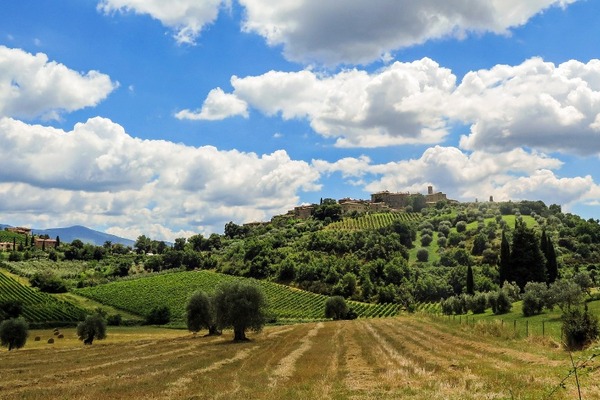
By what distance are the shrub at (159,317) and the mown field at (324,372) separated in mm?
73868

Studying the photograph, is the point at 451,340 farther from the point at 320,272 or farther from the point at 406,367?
the point at 320,272

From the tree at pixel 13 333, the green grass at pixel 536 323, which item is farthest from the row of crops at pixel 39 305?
the green grass at pixel 536 323

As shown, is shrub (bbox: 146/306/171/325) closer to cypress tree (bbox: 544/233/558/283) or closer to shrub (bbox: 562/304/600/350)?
cypress tree (bbox: 544/233/558/283)

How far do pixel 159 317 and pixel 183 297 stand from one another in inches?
1083

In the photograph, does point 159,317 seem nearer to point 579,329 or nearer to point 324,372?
point 324,372

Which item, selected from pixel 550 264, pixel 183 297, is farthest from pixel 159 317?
pixel 550 264

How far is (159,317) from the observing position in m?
130

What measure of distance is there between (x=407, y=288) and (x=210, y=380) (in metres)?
147

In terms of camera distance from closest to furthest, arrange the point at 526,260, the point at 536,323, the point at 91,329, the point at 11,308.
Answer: the point at 536,323 < the point at 91,329 < the point at 526,260 < the point at 11,308

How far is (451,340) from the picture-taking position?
50188mm

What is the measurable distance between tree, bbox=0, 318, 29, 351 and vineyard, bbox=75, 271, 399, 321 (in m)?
52.3

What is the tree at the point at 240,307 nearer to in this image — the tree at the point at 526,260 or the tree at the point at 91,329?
the tree at the point at 91,329

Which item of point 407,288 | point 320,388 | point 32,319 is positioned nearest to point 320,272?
point 407,288

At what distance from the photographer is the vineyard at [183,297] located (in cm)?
13775
